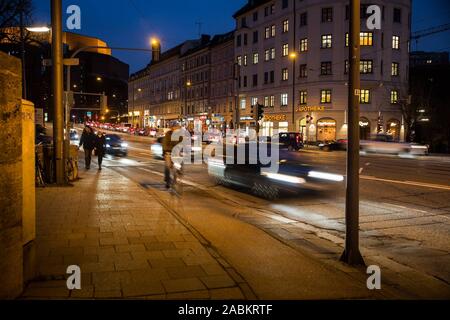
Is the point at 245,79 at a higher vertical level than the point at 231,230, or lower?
higher

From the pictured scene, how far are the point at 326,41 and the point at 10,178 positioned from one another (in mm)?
52362

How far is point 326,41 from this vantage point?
5366cm

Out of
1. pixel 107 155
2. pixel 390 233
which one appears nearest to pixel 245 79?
pixel 107 155

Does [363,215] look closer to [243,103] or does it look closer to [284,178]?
[284,178]

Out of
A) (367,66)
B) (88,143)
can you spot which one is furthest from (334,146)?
(88,143)

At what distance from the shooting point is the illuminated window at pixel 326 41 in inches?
2101

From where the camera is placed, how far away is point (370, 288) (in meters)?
5.70

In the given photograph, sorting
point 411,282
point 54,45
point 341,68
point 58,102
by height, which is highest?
point 341,68

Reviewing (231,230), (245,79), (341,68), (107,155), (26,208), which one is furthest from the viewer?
(245,79)

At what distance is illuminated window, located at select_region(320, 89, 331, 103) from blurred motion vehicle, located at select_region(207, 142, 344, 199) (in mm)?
38692

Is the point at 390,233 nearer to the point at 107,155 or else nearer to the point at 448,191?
the point at 448,191

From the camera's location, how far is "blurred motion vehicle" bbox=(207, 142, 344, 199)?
1362cm

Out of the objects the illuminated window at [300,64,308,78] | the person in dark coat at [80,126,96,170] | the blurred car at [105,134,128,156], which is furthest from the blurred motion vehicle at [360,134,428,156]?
the person in dark coat at [80,126,96,170]

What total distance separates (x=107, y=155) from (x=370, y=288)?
29146mm
